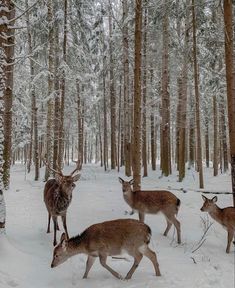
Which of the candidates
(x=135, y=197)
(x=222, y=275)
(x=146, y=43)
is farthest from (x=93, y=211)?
(x=146, y=43)

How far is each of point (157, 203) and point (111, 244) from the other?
2739 mm

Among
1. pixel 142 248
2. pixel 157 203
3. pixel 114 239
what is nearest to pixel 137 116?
pixel 157 203

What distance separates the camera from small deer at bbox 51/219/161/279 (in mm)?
5668

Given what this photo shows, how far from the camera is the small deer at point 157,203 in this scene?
805 cm

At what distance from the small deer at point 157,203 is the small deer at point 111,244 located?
7.12ft

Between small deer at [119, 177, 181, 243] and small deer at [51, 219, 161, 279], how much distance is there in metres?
2.17

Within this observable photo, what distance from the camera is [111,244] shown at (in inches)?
226

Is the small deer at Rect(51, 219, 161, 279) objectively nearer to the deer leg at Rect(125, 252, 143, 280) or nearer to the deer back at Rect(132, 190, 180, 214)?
the deer leg at Rect(125, 252, 143, 280)

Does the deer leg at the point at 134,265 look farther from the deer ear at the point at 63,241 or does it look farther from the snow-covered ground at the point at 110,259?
the deer ear at the point at 63,241

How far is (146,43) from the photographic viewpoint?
19.7m

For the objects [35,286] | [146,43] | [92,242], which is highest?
[146,43]

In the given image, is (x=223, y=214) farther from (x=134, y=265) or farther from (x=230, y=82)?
(x=230, y=82)

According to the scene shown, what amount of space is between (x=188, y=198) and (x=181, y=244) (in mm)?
4899

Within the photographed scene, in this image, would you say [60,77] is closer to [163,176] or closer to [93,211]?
[163,176]
